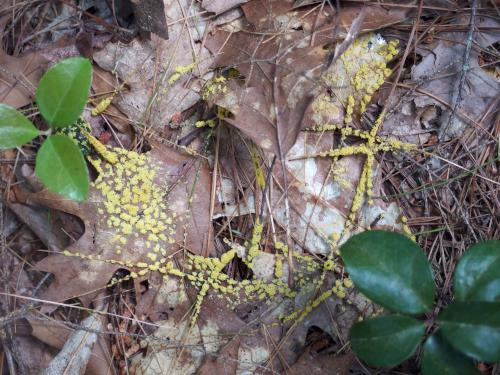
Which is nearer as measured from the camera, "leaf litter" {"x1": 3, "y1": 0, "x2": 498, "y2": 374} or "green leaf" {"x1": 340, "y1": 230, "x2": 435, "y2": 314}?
"green leaf" {"x1": 340, "y1": 230, "x2": 435, "y2": 314}

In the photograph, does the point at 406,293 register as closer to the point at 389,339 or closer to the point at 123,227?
the point at 389,339

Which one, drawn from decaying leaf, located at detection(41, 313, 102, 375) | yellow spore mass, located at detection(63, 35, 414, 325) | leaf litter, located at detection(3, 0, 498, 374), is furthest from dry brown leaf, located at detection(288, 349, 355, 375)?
decaying leaf, located at detection(41, 313, 102, 375)

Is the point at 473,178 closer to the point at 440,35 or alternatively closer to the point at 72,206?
the point at 440,35

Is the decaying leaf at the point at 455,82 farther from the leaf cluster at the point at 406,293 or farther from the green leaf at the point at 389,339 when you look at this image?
the green leaf at the point at 389,339

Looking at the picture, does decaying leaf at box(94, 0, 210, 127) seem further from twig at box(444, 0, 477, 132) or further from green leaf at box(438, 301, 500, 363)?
green leaf at box(438, 301, 500, 363)

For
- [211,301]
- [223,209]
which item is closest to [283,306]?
[211,301]

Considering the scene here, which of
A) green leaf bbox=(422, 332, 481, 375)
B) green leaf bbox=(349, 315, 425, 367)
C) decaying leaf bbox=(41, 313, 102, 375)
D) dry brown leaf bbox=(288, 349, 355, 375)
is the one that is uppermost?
green leaf bbox=(349, 315, 425, 367)

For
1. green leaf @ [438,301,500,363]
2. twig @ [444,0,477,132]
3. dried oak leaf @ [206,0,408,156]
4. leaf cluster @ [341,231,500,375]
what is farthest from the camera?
twig @ [444,0,477,132]
